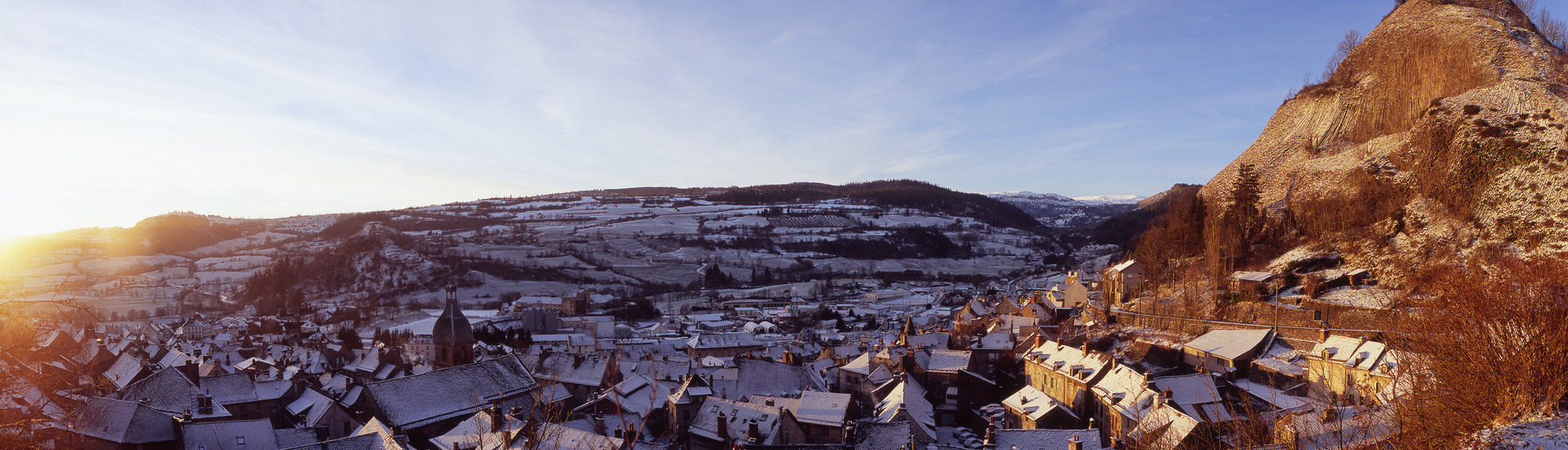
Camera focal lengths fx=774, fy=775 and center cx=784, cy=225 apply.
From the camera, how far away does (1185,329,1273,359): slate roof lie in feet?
133

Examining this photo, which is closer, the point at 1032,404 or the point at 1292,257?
the point at 1032,404

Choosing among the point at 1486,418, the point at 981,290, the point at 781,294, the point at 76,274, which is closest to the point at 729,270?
the point at 781,294

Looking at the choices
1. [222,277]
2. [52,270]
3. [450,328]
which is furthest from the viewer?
[222,277]

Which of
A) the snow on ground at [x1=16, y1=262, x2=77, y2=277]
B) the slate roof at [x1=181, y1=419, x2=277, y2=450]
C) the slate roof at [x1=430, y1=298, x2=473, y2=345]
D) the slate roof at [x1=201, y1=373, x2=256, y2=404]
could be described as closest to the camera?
the slate roof at [x1=181, y1=419, x2=277, y2=450]

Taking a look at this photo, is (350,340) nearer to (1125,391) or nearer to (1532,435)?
(1125,391)

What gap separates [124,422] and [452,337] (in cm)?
2019

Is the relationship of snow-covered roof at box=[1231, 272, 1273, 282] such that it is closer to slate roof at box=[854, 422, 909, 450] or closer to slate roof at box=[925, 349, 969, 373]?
slate roof at box=[925, 349, 969, 373]

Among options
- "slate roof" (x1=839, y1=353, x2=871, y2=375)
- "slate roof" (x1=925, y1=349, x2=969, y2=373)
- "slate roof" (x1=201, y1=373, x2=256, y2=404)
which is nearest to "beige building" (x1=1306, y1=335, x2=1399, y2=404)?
"slate roof" (x1=925, y1=349, x2=969, y2=373)

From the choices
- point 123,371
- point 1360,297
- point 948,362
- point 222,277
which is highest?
point 1360,297

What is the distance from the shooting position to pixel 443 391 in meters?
39.3

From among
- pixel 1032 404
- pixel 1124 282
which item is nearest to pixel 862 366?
pixel 1032 404

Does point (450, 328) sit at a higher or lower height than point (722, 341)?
higher

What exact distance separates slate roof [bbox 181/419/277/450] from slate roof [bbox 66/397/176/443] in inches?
40.4

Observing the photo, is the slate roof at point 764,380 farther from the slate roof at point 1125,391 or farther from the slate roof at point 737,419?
the slate roof at point 1125,391
